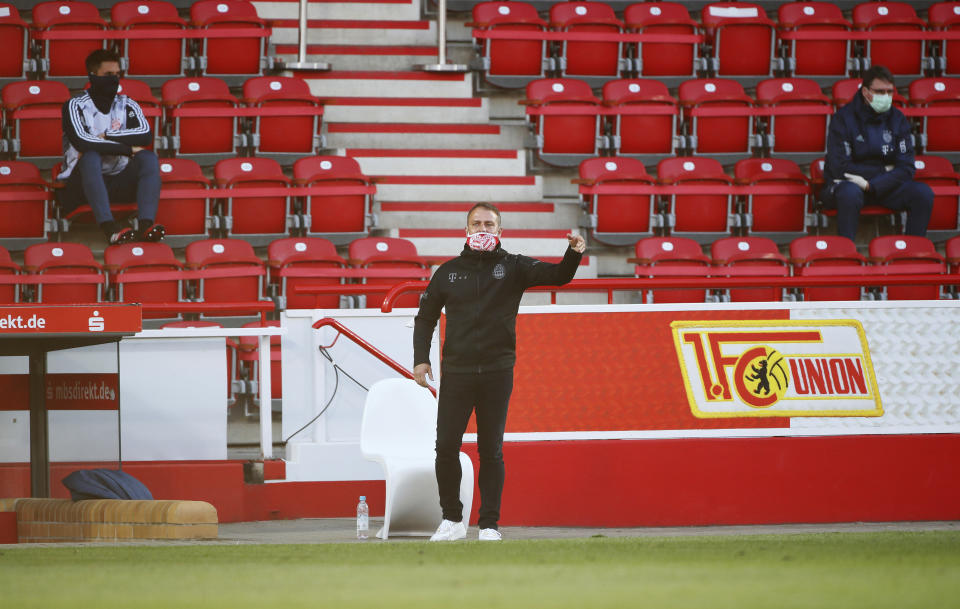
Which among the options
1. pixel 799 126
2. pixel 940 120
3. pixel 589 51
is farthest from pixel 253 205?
pixel 940 120

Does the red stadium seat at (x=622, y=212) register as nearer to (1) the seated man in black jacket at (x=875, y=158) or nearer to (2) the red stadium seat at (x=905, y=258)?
(1) the seated man in black jacket at (x=875, y=158)

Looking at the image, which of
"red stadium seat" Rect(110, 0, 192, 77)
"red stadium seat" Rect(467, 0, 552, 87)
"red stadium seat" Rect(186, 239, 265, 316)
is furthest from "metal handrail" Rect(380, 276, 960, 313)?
"red stadium seat" Rect(110, 0, 192, 77)


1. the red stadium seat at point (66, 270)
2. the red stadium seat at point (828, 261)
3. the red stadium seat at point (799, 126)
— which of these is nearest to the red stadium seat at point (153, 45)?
the red stadium seat at point (66, 270)

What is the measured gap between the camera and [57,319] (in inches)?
254

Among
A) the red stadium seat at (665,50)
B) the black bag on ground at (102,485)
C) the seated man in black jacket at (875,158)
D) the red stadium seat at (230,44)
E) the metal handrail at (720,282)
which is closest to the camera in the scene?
the black bag on ground at (102,485)

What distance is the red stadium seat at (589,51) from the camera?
1236cm

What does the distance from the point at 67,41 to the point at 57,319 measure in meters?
6.03

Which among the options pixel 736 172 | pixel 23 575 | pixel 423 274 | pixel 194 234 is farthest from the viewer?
pixel 736 172

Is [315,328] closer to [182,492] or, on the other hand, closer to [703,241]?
[182,492]

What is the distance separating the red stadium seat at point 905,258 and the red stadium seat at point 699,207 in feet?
4.23

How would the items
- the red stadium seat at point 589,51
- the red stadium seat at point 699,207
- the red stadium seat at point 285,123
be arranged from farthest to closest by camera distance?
1. the red stadium seat at point 589,51
2. the red stadium seat at point 285,123
3. the red stadium seat at point 699,207

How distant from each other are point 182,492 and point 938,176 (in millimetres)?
7361

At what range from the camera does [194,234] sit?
10172mm

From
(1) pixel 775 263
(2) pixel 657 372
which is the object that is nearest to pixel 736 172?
(1) pixel 775 263
